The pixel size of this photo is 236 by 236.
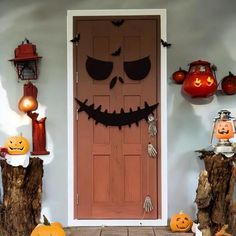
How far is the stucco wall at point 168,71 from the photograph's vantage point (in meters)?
4.88

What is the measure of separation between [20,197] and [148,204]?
4.55 ft

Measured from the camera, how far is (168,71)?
4.89 meters

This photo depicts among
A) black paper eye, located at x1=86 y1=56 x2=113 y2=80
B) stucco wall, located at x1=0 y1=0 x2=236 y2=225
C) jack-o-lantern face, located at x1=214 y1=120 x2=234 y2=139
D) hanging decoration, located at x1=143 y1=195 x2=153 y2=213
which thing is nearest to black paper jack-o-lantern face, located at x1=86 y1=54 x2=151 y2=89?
black paper eye, located at x1=86 y1=56 x2=113 y2=80

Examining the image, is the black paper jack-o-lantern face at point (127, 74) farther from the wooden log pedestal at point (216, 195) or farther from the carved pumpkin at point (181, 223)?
the carved pumpkin at point (181, 223)

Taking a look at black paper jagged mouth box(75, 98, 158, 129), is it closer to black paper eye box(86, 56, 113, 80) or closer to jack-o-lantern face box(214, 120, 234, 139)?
black paper eye box(86, 56, 113, 80)

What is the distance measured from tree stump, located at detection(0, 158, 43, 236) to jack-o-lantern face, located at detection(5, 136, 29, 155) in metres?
0.12

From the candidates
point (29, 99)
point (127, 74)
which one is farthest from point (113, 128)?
point (29, 99)

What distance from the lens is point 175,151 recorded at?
489cm

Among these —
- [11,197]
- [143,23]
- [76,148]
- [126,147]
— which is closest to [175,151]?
[126,147]

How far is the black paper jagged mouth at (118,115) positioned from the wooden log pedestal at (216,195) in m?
0.91

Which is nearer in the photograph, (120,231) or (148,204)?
(120,231)

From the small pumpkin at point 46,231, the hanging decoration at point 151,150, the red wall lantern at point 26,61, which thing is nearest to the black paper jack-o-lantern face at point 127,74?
the hanging decoration at point 151,150

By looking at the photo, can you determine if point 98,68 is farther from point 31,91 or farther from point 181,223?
point 181,223

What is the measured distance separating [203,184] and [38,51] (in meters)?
2.27
